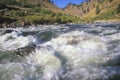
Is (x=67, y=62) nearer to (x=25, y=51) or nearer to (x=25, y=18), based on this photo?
(x=25, y=51)

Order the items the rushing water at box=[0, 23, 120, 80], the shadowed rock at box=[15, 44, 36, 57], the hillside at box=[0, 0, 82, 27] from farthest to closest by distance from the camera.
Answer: the hillside at box=[0, 0, 82, 27], the shadowed rock at box=[15, 44, 36, 57], the rushing water at box=[0, 23, 120, 80]

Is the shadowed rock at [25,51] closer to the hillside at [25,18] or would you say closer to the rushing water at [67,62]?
the rushing water at [67,62]

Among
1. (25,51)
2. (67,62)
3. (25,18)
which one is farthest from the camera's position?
(25,18)

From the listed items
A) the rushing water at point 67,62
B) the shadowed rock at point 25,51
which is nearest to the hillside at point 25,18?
the shadowed rock at point 25,51

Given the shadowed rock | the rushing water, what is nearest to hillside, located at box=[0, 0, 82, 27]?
the shadowed rock

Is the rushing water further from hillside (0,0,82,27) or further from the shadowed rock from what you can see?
hillside (0,0,82,27)

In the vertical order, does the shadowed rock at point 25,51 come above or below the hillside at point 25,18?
above

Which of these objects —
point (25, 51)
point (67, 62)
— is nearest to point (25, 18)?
point (25, 51)

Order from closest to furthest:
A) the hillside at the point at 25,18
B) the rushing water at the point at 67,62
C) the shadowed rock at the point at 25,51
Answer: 1. the rushing water at the point at 67,62
2. the shadowed rock at the point at 25,51
3. the hillside at the point at 25,18

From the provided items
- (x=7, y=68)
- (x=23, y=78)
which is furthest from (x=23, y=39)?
(x=23, y=78)

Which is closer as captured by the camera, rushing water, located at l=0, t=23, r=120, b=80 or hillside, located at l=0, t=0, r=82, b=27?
rushing water, located at l=0, t=23, r=120, b=80

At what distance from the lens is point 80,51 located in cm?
1597

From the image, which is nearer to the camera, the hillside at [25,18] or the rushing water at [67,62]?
the rushing water at [67,62]

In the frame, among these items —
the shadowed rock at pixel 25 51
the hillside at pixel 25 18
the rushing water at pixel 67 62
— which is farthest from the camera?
the hillside at pixel 25 18
